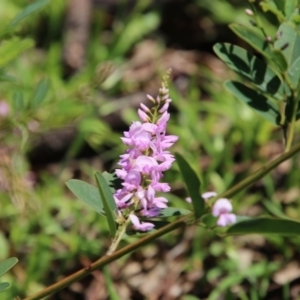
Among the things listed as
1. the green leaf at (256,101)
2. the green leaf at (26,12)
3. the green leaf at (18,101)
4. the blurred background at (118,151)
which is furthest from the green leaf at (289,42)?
the green leaf at (18,101)

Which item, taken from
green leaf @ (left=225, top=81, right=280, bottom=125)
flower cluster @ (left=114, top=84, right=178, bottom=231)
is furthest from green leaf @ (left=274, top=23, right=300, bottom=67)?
flower cluster @ (left=114, top=84, right=178, bottom=231)

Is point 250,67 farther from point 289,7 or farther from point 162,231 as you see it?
point 162,231

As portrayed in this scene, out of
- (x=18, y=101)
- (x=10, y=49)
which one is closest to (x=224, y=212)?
(x=10, y=49)

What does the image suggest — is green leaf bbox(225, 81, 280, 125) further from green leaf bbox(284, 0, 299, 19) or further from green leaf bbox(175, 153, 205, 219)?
green leaf bbox(175, 153, 205, 219)

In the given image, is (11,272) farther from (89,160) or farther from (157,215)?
(157,215)

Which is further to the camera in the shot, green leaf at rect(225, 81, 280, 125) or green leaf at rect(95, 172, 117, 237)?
green leaf at rect(225, 81, 280, 125)

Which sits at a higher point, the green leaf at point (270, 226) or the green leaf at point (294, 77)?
the green leaf at point (294, 77)

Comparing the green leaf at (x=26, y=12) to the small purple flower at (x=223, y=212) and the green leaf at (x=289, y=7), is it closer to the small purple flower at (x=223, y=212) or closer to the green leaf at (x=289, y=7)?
the green leaf at (x=289, y=7)
